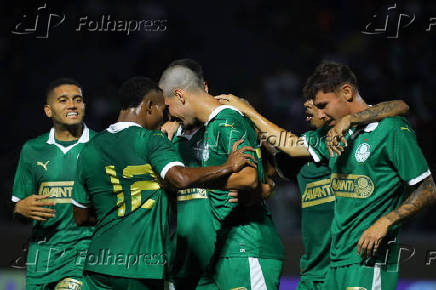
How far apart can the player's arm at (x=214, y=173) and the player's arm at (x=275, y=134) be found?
42.2 inches

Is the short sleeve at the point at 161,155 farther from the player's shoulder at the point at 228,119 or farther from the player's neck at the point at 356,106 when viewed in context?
the player's neck at the point at 356,106

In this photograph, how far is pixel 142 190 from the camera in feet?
13.1

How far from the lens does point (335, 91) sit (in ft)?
15.0

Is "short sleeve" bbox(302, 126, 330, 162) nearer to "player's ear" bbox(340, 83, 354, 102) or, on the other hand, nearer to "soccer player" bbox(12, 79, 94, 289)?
"player's ear" bbox(340, 83, 354, 102)

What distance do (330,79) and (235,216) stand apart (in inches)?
47.0

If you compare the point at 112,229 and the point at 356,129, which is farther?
the point at 356,129

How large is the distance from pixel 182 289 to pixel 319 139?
156 cm

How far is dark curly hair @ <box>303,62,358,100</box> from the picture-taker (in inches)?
181

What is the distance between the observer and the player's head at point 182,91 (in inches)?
187

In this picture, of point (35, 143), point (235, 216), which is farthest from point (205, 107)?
point (35, 143)

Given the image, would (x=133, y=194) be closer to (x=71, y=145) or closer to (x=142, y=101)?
(x=142, y=101)

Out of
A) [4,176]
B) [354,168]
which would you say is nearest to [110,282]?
[354,168]

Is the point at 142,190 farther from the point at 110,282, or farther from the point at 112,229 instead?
the point at 110,282

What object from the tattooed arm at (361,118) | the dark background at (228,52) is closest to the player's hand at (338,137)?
the tattooed arm at (361,118)
